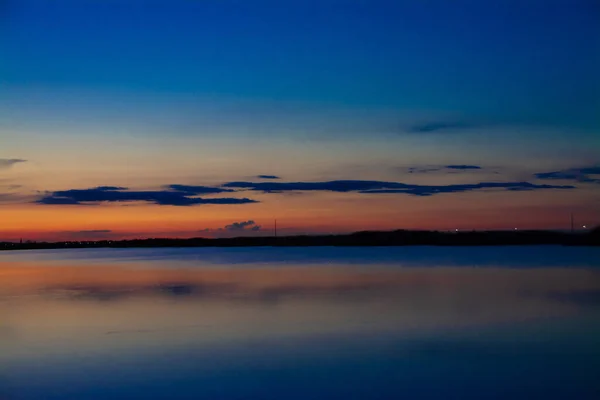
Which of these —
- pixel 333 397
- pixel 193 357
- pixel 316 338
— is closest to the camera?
pixel 333 397

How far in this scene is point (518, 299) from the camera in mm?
22312

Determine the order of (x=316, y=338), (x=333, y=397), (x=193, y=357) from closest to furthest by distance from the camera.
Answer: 1. (x=333, y=397)
2. (x=193, y=357)
3. (x=316, y=338)

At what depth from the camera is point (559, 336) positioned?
49.0 ft

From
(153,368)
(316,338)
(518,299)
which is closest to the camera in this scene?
(153,368)

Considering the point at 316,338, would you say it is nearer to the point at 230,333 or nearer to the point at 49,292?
the point at 230,333

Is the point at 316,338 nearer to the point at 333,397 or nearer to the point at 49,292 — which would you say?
the point at 333,397

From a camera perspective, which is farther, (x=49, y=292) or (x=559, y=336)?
(x=49, y=292)

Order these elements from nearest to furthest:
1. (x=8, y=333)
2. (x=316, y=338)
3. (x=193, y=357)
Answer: (x=193, y=357) → (x=316, y=338) → (x=8, y=333)

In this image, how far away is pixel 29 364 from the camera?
488 inches

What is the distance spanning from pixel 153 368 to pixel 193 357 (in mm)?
1029

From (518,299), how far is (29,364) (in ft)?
50.7

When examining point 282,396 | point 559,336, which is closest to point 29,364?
point 282,396

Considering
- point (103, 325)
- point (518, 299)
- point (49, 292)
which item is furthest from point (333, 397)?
point (49, 292)

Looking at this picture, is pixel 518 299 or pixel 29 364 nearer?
pixel 29 364
